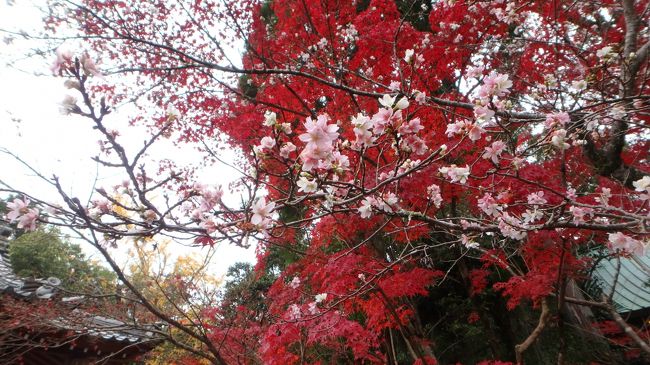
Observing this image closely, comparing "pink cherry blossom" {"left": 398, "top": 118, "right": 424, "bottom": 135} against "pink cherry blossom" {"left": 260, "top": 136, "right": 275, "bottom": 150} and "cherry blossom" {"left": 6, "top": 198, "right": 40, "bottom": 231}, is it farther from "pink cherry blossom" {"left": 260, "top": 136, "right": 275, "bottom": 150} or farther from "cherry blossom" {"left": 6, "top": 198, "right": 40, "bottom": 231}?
"cherry blossom" {"left": 6, "top": 198, "right": 40, "bottom": 231}

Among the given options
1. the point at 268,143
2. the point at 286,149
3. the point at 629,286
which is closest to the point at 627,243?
the point at 286,149

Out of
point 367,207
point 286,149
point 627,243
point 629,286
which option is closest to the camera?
point 286,149

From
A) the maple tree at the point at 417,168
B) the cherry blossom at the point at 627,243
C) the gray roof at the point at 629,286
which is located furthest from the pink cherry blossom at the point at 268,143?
the gray roof at the point at 629,286

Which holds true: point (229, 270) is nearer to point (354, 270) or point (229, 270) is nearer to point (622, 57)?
point (354, 270)

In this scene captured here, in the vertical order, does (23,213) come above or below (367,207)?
above

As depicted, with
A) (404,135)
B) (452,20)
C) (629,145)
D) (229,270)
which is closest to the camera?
(404,135)

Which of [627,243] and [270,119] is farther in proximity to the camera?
[627,243]

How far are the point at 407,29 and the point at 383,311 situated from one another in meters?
4.96

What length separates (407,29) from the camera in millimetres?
6984

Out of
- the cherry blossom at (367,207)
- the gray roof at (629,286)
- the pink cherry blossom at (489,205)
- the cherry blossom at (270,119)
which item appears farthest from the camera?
the gray roof at (629,286)

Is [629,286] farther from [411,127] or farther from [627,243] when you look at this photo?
[411,127]

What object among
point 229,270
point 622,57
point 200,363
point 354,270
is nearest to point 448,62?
point 622,57

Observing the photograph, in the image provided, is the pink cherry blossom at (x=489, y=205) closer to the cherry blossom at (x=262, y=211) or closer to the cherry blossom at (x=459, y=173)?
the cherry blossom at (x=459, y=173)

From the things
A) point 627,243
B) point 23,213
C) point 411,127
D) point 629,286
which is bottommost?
point 629,286
